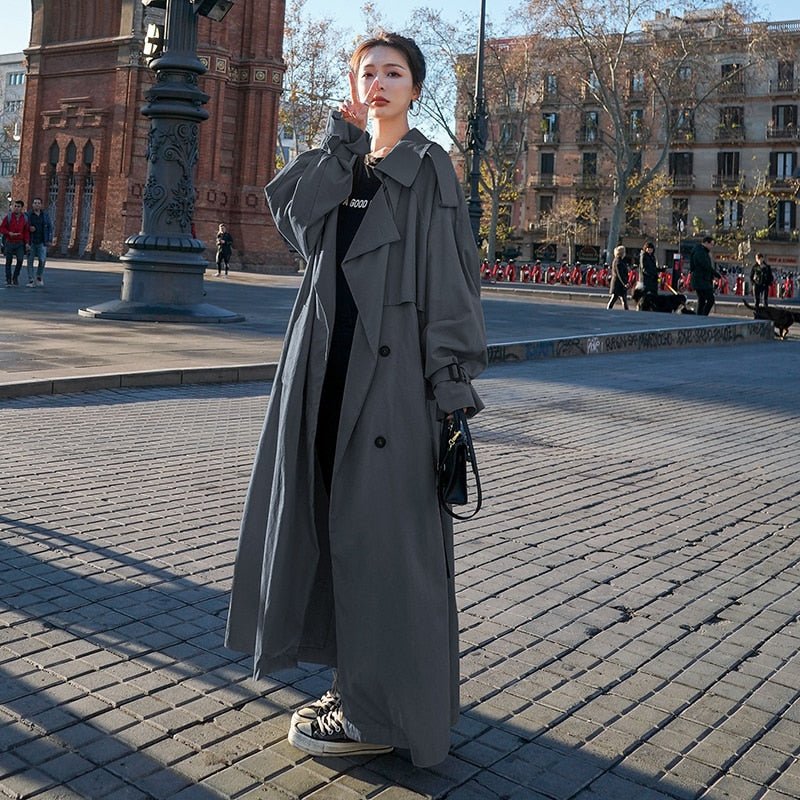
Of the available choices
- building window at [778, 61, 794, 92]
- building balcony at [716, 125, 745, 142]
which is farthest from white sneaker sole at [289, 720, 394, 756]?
building window at [778, 61, 794, 92]

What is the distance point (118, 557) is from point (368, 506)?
2276 mm

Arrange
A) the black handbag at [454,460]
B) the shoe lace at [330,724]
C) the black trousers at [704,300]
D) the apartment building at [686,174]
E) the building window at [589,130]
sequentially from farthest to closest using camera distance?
1. the building window at [589,130]
2. the apartment building at [686,174]
3. the black trousers at [704,300]
4. the shoe lace at [330,724]
5. the black handbag at [454,460]

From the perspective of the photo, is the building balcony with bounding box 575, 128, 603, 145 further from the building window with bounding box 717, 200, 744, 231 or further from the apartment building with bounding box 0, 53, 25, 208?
the apartment building with bounding box 0, 53, 25, 208

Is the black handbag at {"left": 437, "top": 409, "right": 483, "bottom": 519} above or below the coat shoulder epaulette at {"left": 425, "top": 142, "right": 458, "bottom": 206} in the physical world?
below

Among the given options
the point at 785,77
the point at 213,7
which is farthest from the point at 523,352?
the point at 785,77

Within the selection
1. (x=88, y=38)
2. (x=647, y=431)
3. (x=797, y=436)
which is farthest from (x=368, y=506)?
(x=88, y=38)

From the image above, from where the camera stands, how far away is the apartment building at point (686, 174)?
66.6m

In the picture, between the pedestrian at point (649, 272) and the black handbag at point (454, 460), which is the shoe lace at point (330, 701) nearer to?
the black handbag at point (454, 460)

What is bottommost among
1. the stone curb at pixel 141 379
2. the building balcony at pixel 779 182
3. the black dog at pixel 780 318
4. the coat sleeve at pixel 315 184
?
the stone curb at pixel 141 379

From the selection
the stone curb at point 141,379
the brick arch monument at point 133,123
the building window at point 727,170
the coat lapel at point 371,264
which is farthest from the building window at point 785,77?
the coat lapel at point 371,264

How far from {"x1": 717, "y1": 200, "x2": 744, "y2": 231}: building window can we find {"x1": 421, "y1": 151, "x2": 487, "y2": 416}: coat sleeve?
69.5 m

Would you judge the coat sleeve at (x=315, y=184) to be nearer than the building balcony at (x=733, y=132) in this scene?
Yes

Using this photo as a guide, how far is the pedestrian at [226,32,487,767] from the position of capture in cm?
274

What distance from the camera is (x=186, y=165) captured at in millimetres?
15250
